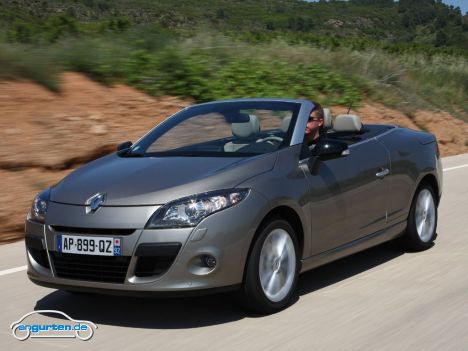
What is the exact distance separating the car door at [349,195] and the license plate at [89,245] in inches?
57.1

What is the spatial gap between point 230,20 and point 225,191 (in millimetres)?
79936

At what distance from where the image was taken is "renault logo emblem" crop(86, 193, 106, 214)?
5379mm

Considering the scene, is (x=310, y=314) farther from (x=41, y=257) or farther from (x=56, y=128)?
(x=56, y=128)

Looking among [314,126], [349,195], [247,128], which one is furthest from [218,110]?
[349,195]

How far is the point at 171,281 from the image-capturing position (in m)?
5.22

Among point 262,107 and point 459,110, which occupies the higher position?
point 262,107

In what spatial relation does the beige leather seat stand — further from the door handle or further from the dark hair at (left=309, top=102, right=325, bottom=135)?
the door handle

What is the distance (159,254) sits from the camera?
518 cm

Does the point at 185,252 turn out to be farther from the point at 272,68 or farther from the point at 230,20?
the point at 230,20

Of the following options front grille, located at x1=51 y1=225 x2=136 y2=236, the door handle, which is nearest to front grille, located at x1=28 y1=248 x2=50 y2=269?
front grille, located at x1=51 y1=225 x2=136 y2=236

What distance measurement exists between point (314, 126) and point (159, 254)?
200 cm

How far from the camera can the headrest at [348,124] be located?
7297 millimetres

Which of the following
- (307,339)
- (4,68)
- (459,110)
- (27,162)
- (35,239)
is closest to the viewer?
(307,339)

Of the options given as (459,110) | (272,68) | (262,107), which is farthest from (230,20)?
(262,107)
